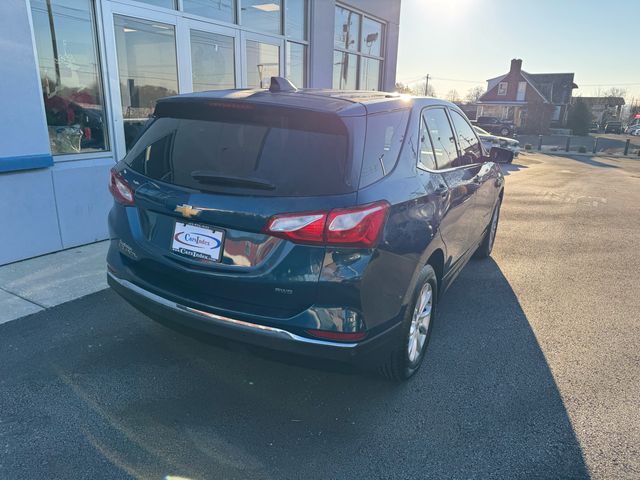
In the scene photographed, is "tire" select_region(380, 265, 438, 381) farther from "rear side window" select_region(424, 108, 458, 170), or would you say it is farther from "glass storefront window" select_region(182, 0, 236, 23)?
"glass storefront window" select_region(182, 0, 236, 23)

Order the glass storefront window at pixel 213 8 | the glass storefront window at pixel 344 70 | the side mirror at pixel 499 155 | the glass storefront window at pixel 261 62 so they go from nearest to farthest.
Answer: the side mirror at pixel 499 155 → the glass storefront window at pixel 213 8 → the glass storefront window at pixel 261 62 → the glass storefront window at pixel 344 70

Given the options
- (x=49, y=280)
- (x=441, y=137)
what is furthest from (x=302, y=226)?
(x=49, y=280)

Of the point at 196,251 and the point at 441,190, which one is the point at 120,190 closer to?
the point at 196,251

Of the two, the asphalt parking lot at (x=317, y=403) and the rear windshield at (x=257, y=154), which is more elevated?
the rear windshield at (x=257, y=154)

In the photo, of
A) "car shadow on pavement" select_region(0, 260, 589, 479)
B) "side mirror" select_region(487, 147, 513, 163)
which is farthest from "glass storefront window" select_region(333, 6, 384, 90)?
"car shadow on pavement" select_region(0, 260, 589, 479)

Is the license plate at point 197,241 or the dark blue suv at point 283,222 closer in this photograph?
Answer: the dark blue suv at point 283,222

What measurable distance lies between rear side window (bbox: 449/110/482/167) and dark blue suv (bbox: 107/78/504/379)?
1200 millimetres

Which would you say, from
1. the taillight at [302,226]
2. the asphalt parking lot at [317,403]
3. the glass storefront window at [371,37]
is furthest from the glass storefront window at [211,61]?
the taillight at [302,226]

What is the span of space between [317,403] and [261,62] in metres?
6.94

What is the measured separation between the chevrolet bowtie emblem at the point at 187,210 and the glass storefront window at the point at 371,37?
10180 mm

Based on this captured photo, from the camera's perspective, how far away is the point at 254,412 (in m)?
2.75

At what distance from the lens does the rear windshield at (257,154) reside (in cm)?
236

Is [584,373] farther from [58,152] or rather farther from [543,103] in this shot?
[543,103]

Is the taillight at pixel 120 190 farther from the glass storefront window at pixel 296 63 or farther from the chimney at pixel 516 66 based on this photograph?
the chimney at pixel 516 66
